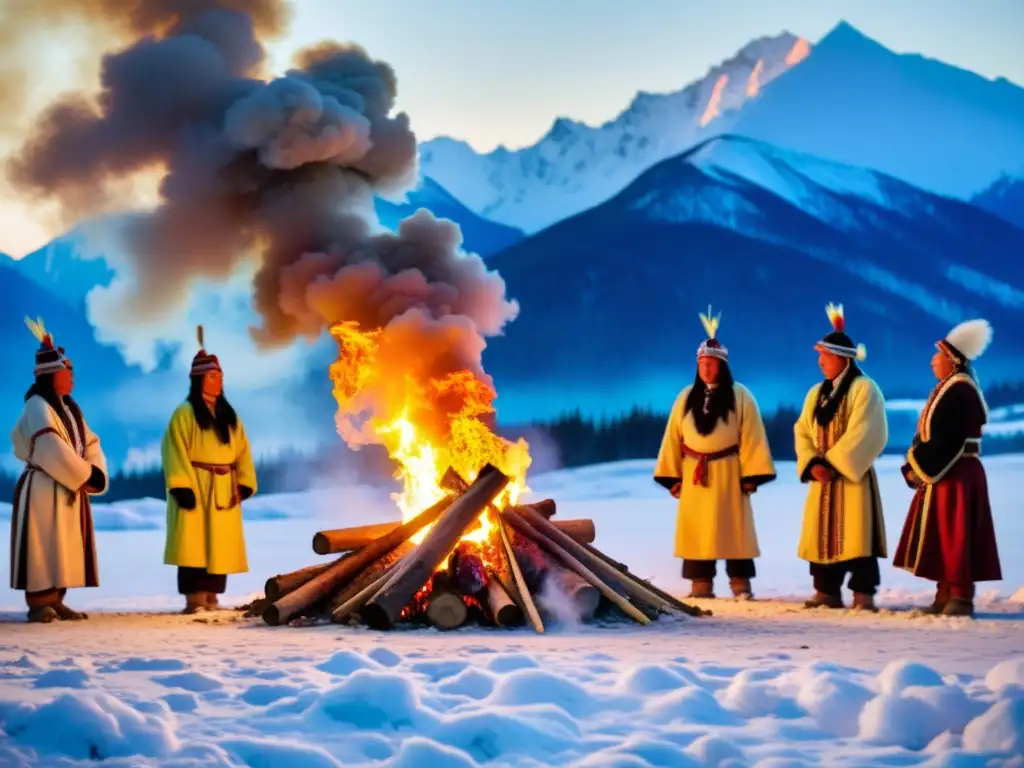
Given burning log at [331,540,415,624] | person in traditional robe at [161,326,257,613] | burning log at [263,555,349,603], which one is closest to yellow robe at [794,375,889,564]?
burning log at [331,540,415,624]

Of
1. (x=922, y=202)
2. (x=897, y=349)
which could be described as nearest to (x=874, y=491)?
(x=897, y=349)

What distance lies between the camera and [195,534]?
8.64m

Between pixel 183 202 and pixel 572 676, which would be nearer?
pixel 572 676

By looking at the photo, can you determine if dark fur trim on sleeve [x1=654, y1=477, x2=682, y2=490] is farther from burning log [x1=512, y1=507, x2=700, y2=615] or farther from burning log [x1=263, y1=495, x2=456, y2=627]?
burning log [x1=263, y1=495, x2=456, y2=627]

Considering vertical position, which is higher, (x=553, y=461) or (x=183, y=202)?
(x=183, y=202)

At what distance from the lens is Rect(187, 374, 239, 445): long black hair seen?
8789 mm

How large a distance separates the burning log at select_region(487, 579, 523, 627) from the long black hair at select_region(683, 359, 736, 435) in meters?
2.14

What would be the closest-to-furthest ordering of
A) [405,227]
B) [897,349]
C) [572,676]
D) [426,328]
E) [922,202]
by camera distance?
[572,676]
[426,328]
[405,227]
[897,349]
[922,202]

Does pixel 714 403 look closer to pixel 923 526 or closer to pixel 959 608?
pixel 923 526

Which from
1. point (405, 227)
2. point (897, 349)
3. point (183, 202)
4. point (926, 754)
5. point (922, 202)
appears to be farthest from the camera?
point (922, 202)

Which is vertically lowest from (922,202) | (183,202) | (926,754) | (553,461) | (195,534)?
(926,754)

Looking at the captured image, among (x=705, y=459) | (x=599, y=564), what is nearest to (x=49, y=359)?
A: (x=599, y=564)

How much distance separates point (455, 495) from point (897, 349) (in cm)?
1240

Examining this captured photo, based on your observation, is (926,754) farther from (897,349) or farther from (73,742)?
(897,349)
